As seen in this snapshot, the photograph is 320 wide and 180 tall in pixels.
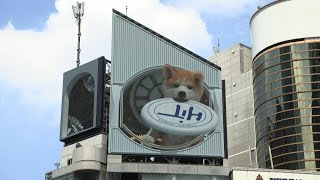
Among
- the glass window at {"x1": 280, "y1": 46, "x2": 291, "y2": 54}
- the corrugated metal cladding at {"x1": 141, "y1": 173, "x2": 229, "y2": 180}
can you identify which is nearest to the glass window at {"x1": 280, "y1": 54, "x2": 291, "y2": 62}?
the glass window at {"x1": 280, "y1": 46, "x2": 291, "y2": 54}

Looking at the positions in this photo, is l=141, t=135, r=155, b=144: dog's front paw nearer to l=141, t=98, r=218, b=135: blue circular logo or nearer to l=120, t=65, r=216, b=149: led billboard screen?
l=120, t=65, r=216, b=149: led billboard screen

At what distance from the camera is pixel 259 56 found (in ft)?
502

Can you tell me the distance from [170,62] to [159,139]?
1166 cm

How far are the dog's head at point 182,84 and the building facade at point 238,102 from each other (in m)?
60.5

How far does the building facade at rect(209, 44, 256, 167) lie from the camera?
163500 mm

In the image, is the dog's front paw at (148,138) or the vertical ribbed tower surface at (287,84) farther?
the vertical ribbed tower surface at (287,84)

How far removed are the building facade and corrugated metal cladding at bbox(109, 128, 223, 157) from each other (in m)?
61.2

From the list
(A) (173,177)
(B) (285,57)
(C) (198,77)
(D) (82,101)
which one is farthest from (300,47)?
(A) (173,177)

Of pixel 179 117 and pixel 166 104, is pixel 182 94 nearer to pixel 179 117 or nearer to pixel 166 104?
pixel 166 104

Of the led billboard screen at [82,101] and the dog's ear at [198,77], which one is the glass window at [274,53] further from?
the led billboard screen at [82,101]

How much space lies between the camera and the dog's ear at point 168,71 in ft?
333

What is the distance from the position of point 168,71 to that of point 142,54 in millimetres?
4330

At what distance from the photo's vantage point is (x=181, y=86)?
101m

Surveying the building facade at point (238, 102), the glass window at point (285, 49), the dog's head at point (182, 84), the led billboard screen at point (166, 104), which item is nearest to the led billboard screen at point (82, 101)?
the led billboard screen at point (166, 104)
